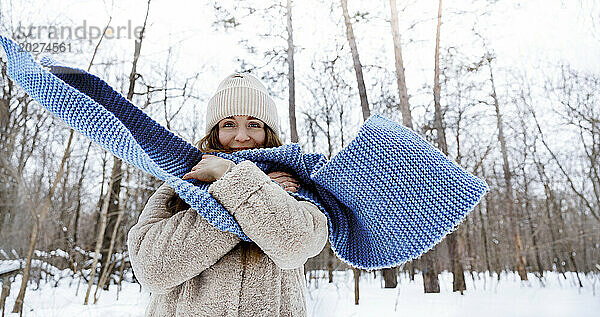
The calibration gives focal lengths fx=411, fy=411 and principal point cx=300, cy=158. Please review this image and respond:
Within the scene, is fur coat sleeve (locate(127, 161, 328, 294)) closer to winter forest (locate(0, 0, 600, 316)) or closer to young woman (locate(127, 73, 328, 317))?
young woman (locate(127, 73, 328, 317))

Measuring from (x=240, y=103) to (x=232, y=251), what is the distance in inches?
11.7

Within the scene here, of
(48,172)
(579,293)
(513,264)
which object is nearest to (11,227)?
(48,172)

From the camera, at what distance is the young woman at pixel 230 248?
1.82 ft

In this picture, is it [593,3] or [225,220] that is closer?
[225,220]

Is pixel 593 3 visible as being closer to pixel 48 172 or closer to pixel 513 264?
pixel 48 172

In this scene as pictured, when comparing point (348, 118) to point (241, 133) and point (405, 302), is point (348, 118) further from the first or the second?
point (241, 133)

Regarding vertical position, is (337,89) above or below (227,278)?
above

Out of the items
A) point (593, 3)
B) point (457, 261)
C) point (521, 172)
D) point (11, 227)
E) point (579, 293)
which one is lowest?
point (579, 293)

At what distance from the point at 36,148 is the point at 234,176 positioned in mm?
3282

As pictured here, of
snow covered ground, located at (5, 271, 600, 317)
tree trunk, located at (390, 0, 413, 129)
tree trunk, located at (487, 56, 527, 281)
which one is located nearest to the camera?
snow covered ground, located at (5, 271, 600, 317)

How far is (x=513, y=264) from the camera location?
643 cm

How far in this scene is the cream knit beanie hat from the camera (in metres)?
0.80

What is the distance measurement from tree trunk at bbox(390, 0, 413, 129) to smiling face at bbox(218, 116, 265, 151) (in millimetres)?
3608

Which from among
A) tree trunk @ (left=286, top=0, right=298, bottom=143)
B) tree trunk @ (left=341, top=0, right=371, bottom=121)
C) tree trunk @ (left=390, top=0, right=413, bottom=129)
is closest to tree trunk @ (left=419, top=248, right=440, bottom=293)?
tree trunk @ (left=390, top=0, right=413, bottom=129)
